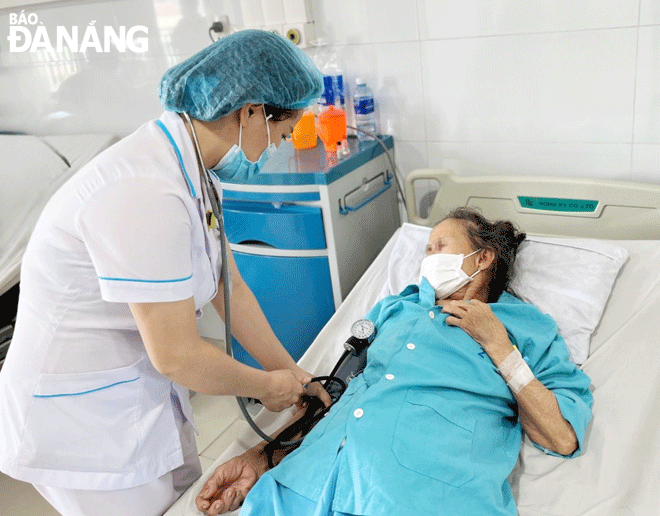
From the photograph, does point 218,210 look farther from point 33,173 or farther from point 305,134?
point 33,173

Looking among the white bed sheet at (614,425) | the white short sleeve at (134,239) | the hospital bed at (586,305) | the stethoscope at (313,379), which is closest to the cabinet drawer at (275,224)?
the hospital bed at (586,305)

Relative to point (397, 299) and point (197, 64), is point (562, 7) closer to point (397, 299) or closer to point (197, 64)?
point (397, 299)

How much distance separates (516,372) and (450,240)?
418mm

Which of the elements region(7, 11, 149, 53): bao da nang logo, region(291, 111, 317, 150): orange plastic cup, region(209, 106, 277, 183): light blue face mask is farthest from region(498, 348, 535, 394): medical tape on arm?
region(7, 11, 149, 53): bao da nang logo

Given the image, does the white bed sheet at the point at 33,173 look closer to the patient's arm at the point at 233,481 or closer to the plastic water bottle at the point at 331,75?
the plastic water bottle at the point at 331,75

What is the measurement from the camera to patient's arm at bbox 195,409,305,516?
125cm

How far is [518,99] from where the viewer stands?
2135 millimetres

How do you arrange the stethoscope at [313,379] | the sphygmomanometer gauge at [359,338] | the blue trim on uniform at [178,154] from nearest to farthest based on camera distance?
the blue trim on uniform at [178,154]
the stethoscope at [313,379]
the sphygmomanometer gauge at [359,338]

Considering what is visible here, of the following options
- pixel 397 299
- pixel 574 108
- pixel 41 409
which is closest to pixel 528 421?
pixel 397 299

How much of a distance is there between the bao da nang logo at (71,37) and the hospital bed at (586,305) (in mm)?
1550

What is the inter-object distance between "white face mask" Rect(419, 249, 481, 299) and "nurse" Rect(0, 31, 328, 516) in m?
0.51

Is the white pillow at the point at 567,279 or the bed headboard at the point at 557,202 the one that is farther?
the bed headboard at the point at 557,202

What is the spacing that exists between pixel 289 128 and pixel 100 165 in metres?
0.39

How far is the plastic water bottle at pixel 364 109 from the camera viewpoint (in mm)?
2316
